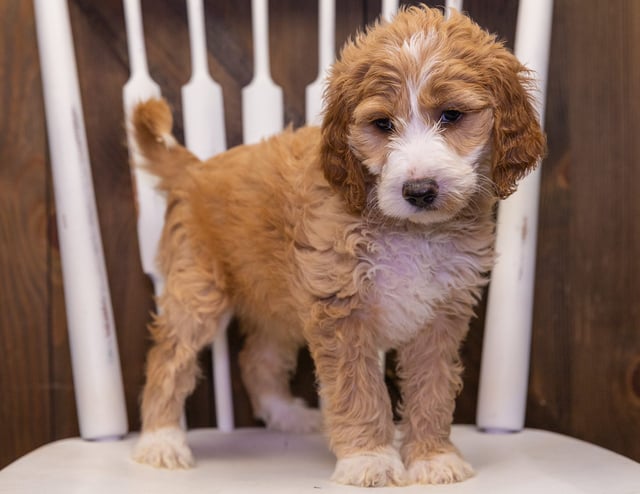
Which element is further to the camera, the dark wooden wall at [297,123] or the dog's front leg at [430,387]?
the dark wooden wall at [297,123]

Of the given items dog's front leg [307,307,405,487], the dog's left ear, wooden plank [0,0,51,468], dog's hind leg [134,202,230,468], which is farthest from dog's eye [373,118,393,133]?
wooden plank [0,0,51,468]

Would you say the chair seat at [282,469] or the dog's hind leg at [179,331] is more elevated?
the dog's hind leg at [179,331]

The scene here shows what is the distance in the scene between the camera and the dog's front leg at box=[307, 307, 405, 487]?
1.04m

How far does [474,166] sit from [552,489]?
38 centimetres

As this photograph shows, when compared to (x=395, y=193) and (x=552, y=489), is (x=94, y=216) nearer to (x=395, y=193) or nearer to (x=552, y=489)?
(x=395, y=193)

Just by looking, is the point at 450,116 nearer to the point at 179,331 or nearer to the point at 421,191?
the point at 421,191

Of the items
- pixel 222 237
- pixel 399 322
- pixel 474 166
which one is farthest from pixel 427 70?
pixel 222 237

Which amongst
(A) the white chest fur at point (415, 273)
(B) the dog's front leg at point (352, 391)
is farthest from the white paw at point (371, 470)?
→ (A) the white chest fur at point (415, 273)

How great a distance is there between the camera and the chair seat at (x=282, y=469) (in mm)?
967

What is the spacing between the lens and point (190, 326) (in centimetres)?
123

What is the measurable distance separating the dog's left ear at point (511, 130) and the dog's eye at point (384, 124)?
0.12m

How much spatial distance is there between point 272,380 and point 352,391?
1.30 ft

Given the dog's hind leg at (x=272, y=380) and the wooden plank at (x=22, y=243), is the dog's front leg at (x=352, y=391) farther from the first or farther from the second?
the wooden plank at (x=22, y=243)

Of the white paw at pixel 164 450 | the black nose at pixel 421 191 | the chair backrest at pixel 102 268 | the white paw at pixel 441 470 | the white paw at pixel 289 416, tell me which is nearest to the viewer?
the black nose at pixel 421 191
